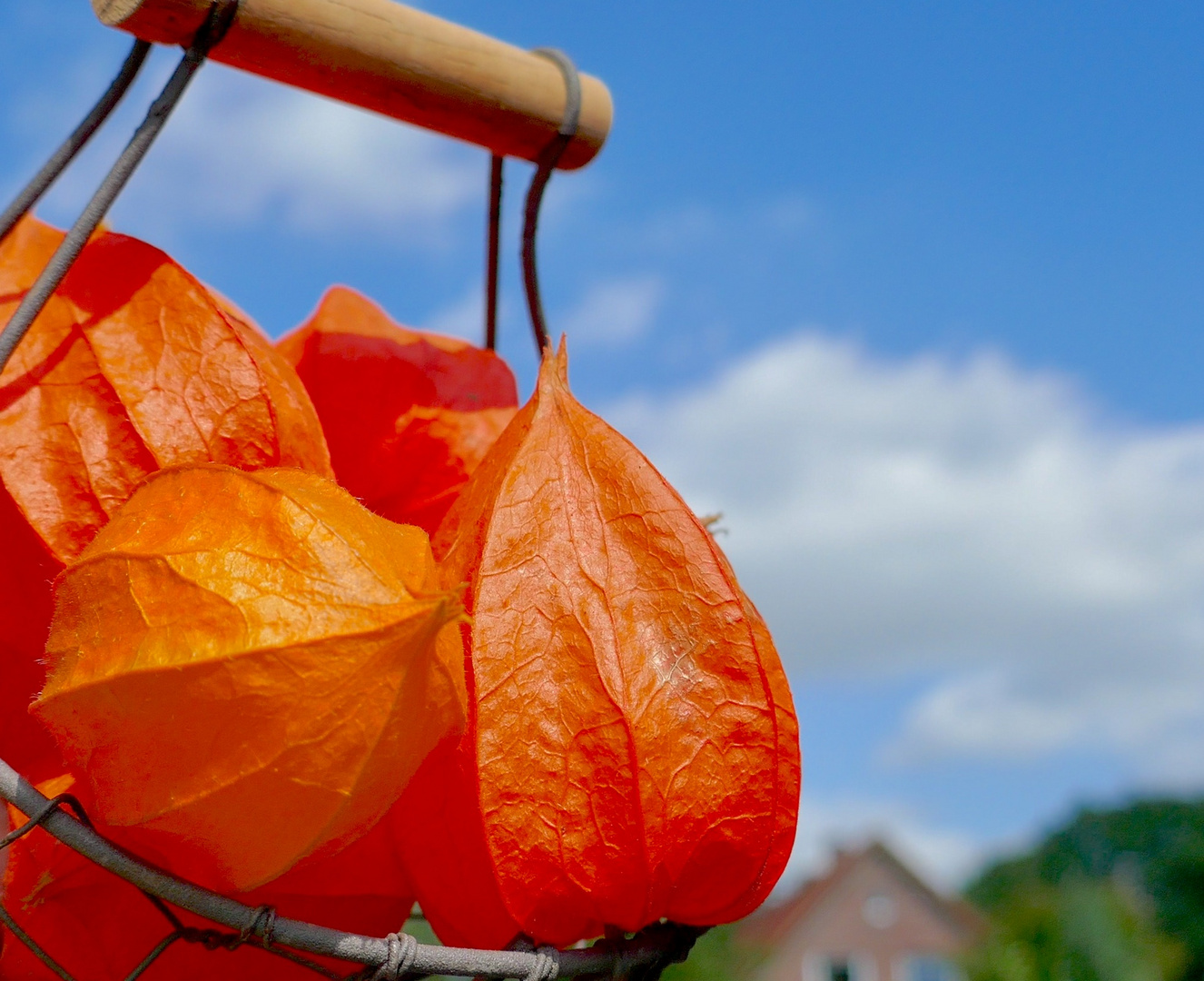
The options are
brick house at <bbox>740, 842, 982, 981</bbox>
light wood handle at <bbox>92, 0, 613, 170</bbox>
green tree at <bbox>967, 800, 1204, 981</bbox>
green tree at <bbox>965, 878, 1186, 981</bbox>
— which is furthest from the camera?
brick house at <bbox>740, 842, 982, 981</bbox>

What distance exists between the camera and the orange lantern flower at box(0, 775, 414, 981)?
62cm

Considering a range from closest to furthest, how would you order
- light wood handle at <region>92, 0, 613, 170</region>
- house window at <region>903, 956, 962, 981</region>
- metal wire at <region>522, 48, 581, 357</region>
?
1. light wood handle at <region>92, 0, 613, 170</region>
2. metal wire at <region>522, 48, 581, 357</region>
3. house window at <region>903, 956, 962, 981</region>

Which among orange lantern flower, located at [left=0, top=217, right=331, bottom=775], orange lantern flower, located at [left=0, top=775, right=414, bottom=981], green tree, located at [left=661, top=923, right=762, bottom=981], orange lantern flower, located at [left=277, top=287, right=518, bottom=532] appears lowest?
orange lantern flower, located at [left=0, top=775, right=414, bottom=981]

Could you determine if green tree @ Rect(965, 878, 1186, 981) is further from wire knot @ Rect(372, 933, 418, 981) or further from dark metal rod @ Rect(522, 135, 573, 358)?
wire knot @ Rect(372, 933, 418, 981)

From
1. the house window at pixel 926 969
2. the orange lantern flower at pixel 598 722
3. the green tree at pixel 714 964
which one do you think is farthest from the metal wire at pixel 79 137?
the house window at pixel 926 969

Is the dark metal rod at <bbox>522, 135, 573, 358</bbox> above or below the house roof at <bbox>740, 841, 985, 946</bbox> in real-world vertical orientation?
below

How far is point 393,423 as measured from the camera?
0.82m

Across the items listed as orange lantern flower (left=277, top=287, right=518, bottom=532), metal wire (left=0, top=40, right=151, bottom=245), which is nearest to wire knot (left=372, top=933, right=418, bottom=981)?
orange lantern flower (left=277, top=287, right=518, bottom=532)

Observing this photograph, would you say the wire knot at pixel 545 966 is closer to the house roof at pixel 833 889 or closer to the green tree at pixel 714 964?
the green tree at pixel 714 964

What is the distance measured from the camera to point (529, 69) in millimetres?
872

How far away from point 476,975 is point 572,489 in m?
0.24

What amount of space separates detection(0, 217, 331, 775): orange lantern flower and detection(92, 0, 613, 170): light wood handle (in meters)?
0.15

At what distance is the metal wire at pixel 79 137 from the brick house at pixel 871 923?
704 inches

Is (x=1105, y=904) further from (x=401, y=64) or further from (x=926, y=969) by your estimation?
(x=926, y=969)
